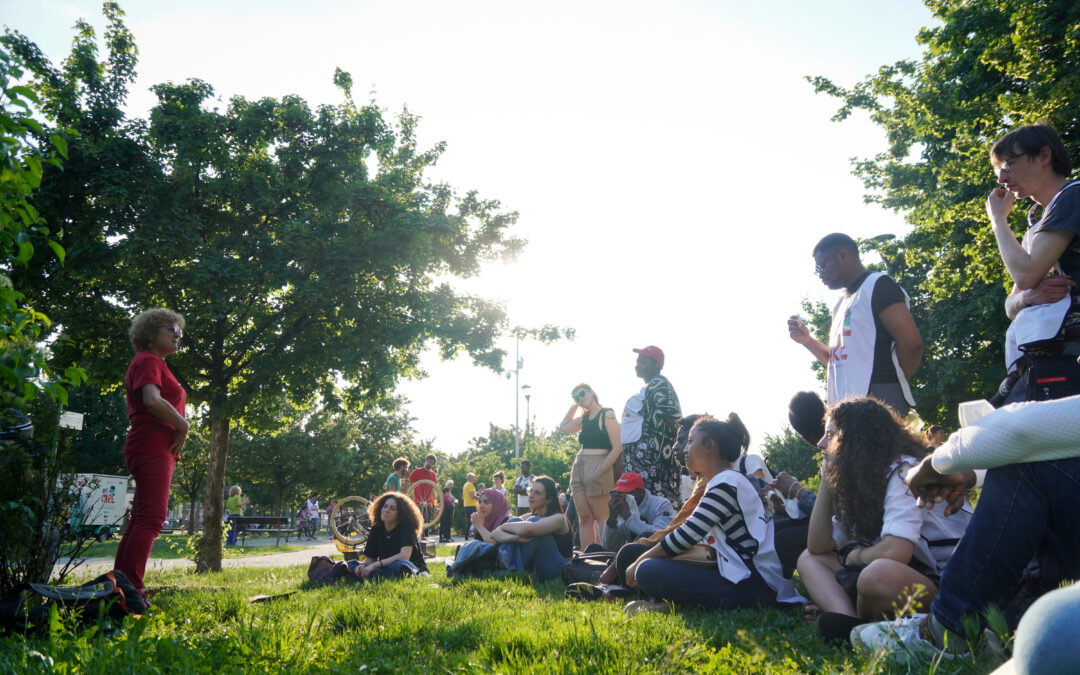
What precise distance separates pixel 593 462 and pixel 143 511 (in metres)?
5.00

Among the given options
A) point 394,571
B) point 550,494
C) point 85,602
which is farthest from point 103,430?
point 85,602

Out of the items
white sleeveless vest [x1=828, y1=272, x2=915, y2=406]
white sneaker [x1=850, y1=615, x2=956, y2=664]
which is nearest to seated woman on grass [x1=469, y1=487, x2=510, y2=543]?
white sleeveless vest [x1=828, y1=272, x2=915, y2=406]

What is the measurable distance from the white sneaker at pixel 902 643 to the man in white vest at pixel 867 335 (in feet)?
5.20

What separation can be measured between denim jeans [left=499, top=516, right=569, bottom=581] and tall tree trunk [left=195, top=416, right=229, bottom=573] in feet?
21.7

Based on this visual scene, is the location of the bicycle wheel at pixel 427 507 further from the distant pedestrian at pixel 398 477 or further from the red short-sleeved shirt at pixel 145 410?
the red short-sleeved shirt at pixel 145 410

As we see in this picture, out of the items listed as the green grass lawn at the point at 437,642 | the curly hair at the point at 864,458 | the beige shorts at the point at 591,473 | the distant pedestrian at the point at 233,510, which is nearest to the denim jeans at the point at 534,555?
the beige shorts at the point at 591,473

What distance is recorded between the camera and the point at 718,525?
4355 mm

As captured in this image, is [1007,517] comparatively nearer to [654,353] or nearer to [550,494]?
[654,353]

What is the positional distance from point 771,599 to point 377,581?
4.15 meters

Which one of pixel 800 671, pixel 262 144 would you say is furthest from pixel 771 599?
pixel 262 144

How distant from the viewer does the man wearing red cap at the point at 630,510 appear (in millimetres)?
6773

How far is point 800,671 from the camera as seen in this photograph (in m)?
2.60

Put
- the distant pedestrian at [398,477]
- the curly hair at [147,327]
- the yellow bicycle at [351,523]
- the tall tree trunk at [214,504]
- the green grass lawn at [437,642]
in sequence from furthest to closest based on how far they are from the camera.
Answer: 1. the distant pedestrian at [398,477]
2. the yellow bicycle at [351,523]
3. the tall tree trunk at [214,504]
4. the curly hair at [147,327]
5. the green grass lawn at [437,642]

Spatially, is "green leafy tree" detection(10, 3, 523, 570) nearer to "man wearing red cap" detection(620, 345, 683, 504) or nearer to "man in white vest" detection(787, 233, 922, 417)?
"man wearing red cap" detection(620, 345, 683, 504)
